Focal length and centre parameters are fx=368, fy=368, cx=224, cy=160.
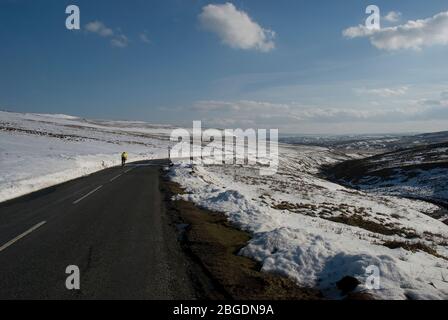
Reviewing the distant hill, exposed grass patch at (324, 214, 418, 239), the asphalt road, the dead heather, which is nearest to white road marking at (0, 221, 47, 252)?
the asphalt road

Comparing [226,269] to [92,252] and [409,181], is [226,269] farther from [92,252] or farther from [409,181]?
[409,181]

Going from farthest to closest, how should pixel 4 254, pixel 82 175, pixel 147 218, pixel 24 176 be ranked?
pixel 82 175 < pixel 24 176 < pixel 147 218 < pixel 4 254

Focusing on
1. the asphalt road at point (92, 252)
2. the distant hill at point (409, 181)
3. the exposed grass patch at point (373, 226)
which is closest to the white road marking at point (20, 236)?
the asphalt road at point (92, 252)

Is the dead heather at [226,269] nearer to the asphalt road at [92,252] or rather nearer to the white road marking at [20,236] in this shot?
the asphalt road at [92,252]

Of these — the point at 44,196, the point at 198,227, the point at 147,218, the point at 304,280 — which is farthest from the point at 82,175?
the point at 304,280

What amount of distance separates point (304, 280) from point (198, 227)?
4.99 m

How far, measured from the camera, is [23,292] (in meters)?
6.34

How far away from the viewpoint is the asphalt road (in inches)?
258

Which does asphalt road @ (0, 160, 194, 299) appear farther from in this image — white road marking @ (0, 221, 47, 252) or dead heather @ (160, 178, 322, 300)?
dead heather @ (160, 178, 322, 300)

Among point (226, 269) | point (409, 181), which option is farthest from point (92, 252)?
point (409, 181)

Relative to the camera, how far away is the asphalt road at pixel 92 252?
6543 millimetres

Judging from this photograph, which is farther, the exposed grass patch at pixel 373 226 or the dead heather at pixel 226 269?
the exposed grass patch at pixel 373 226

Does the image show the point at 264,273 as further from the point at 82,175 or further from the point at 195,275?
the point at 82,175
